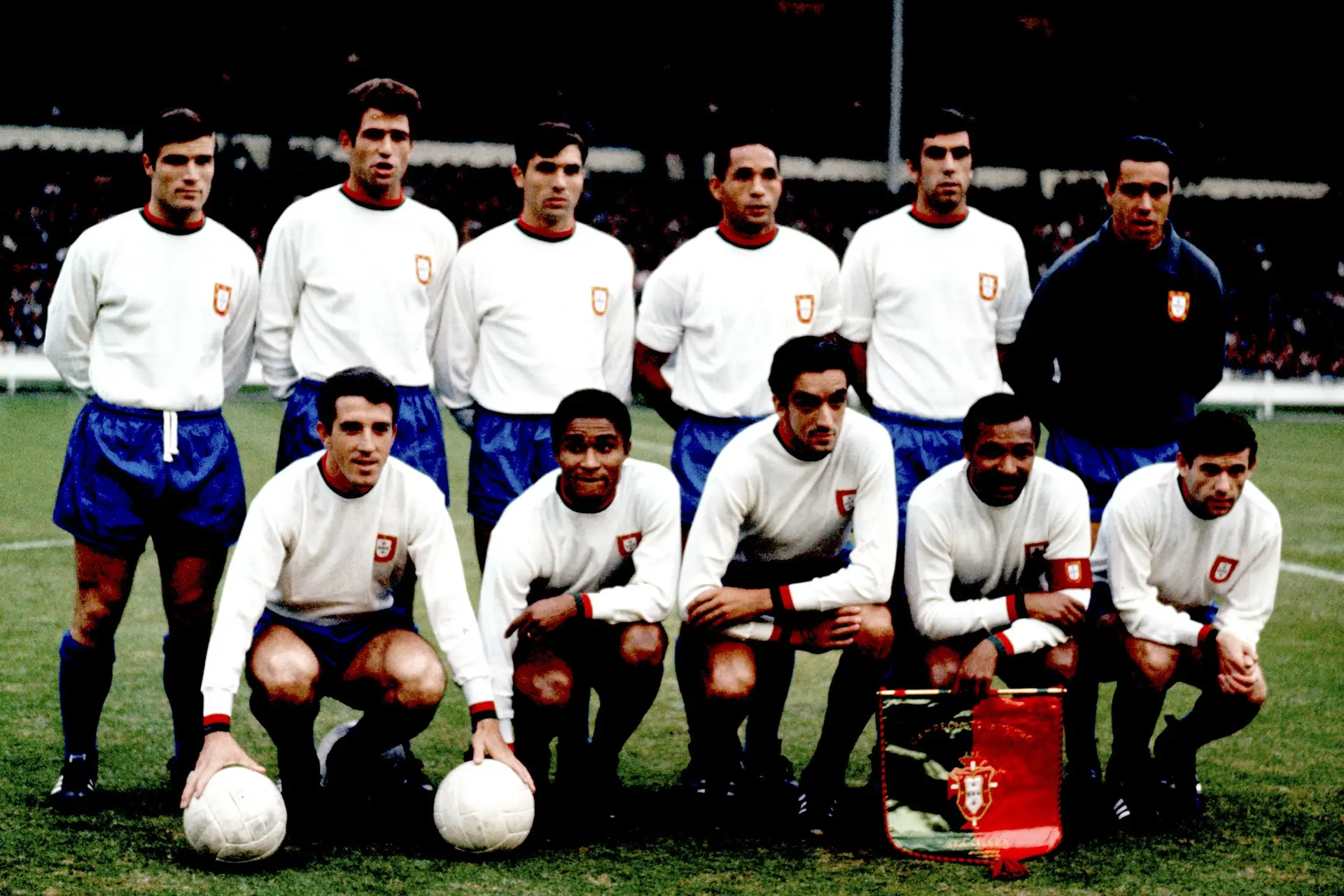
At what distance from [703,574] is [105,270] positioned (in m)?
2.06

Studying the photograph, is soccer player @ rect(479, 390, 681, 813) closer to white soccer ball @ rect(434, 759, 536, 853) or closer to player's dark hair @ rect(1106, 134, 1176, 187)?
white soccer ball @ rect(434, 759, 536, 853)

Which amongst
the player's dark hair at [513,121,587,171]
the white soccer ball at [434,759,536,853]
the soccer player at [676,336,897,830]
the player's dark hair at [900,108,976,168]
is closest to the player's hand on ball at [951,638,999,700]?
the soccer player at [676,336,897,830]

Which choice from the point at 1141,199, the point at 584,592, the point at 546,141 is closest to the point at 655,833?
the point at 584,592

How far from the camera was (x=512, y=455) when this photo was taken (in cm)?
530

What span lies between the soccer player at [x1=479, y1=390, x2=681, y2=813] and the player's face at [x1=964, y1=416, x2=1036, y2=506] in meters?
0.94

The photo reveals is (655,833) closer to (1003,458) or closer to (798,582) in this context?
(798,582)

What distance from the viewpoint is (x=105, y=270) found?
4785 millimetres

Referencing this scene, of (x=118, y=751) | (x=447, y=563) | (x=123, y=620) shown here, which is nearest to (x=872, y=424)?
(x=447, y=563)

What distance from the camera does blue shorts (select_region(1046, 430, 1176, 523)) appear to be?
527cm

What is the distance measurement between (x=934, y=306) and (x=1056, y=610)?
1203mm

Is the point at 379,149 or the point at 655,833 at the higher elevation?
the point at 379,149

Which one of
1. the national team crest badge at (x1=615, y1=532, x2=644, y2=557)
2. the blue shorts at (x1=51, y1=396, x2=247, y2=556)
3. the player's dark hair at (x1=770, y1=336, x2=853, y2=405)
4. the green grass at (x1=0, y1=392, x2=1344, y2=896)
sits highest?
the player's dark hair at (x1=770, y1=336, x2=853, y2=405)

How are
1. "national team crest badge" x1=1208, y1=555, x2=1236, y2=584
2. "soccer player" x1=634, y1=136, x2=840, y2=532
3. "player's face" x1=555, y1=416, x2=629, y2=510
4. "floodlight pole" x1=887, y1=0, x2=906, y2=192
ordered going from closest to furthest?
1. "player's face" x1=555, y1=416, x2=629, y2=510
2. "national team crest badge" x1=1208, y1=555, x2=1236, y2=584
3. "soccer player" x1=634, y1=136, x2=840, y2=532
4. "floodlight pole" x1=887, y1=0, x2=906, y2=192

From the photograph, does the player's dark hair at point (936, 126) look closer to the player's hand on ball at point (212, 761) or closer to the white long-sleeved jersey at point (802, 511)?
the white long-sleeved jersey at point (802, 511)
